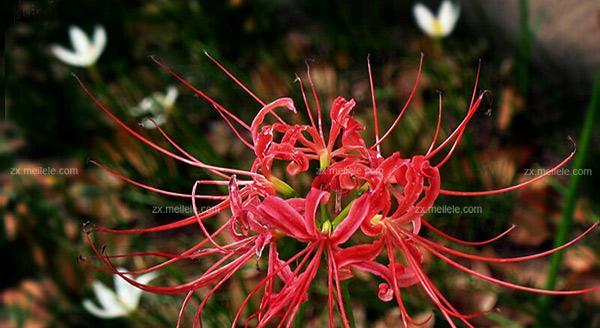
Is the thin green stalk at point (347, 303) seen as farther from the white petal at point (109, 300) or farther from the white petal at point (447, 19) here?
the white petal at point (447, 19)

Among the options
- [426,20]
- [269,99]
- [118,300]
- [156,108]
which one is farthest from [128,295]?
[426,20]

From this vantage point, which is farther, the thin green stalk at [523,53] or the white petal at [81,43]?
the white petal at [81,43]

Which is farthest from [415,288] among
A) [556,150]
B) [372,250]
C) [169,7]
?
[169,7]

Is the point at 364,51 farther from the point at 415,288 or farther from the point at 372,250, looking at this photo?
the point at 372,250

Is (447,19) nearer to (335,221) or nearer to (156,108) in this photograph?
(156,108)

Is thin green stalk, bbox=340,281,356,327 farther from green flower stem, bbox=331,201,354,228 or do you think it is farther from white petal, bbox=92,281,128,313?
white petal, bbox=92,281,128,313

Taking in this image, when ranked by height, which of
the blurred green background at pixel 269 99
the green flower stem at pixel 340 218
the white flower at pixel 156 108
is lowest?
the blurred green background at pixel 269 99

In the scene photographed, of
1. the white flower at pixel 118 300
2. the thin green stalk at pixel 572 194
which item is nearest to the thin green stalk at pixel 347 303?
the thin green stalk at pixel 572 194

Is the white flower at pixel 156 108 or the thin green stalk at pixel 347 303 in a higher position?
the thin green stalk at pixel 347 303
